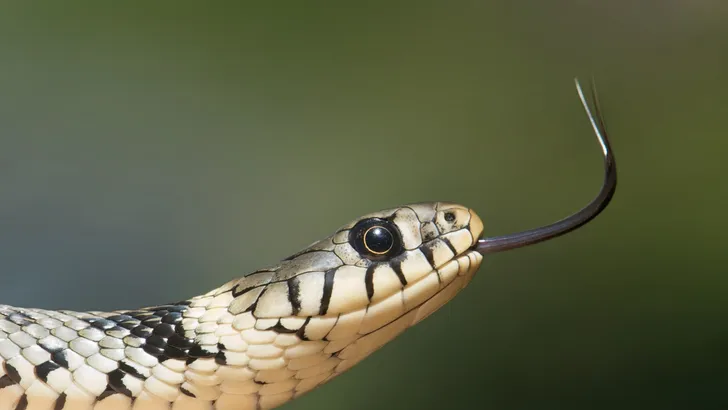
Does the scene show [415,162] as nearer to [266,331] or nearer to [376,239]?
[376,239]

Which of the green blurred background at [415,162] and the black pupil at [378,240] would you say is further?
the green blurred background at [415,162]

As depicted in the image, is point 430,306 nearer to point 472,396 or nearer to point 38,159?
point 472,396

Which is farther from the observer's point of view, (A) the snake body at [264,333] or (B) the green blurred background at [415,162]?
(B) the green blurred background at [415,162]

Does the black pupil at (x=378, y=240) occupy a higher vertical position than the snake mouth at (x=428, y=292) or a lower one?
higher

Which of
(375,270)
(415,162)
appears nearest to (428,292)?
(375,270)

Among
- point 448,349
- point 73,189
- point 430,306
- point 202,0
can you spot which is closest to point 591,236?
point 448,349

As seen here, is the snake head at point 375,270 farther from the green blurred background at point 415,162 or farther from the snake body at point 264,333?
the green blurred background at point 415,162

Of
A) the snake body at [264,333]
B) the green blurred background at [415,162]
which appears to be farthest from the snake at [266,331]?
the green blurred background at [415,162]

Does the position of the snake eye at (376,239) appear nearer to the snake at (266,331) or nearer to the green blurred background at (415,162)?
the snake at (266,331)
